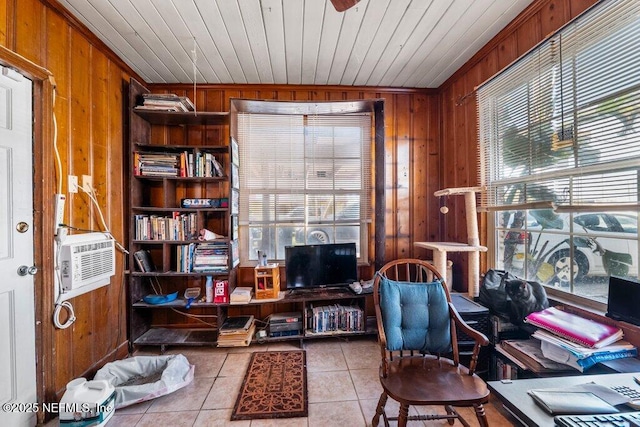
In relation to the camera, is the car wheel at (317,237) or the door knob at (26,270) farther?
the car wheel at (317,237)

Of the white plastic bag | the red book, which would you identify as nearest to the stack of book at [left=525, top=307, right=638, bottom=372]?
the red book

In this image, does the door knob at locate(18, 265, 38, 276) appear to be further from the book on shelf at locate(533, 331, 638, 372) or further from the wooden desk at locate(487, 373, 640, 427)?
the book on shelf at locate(533, 331, 638, 372)

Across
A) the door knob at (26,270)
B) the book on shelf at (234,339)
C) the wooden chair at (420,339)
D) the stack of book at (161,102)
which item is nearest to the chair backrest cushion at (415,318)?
the wooden chair at (420,339)

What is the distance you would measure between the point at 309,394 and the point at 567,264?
6.41 feet

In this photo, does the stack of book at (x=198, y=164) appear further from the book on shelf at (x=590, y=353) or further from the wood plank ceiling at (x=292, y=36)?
the book on shelf at (x=590, y=353)

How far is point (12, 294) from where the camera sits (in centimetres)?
152

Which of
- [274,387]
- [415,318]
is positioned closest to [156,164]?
[274,387]

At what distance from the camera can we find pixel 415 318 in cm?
164

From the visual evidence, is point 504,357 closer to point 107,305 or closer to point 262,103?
point 262,103

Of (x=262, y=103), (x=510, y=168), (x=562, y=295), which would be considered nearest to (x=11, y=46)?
(x=262, y=103)

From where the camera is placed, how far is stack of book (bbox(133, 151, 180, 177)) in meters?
2.49

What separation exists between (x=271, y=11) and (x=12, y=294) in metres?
2.38

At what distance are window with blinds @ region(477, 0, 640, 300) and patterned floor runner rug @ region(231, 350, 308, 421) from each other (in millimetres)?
1919

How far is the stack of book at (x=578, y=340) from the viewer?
1.31 metres
